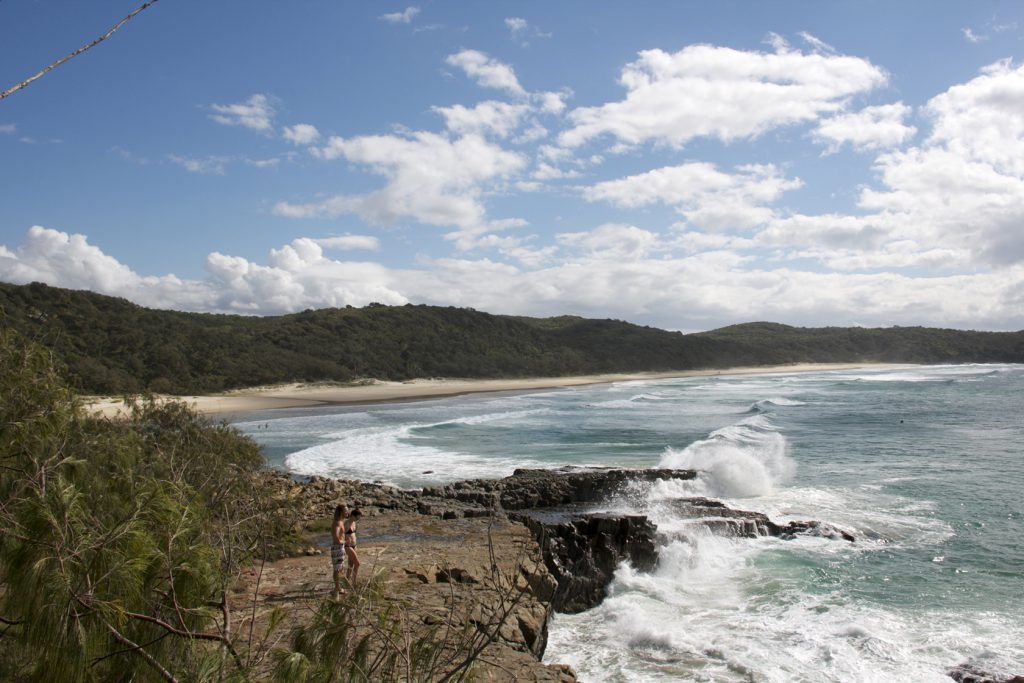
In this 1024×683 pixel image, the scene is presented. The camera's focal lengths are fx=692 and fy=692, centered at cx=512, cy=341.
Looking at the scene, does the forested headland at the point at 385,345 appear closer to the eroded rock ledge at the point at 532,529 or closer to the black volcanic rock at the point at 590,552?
the eroded rock ledge at the point at 532,529

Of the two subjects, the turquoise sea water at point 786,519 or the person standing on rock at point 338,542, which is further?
the turquoise sea water at point 786,519

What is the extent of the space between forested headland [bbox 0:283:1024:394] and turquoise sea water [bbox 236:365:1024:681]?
10.1 metres

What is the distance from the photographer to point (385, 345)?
241 feet

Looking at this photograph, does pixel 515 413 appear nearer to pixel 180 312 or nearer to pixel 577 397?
pixel 577 397

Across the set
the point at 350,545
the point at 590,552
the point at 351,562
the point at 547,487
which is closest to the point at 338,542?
the point at 350,545

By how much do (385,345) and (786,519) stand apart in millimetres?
61753

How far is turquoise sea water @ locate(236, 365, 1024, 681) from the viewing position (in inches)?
351

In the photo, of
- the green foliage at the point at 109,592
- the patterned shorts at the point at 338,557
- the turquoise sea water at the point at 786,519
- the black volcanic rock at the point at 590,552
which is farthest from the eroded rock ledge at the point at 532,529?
the green foliage at the point at 109,592

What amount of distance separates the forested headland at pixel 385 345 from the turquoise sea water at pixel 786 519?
1011cm

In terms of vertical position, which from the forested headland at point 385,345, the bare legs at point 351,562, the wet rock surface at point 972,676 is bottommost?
the wet rock surface at point 972,676

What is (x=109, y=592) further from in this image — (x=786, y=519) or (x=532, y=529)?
(x=786, y=519)

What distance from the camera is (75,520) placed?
3.63 m

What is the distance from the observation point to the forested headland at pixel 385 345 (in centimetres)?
4509

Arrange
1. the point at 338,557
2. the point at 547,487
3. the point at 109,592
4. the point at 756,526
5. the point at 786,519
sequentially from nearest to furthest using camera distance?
the point at 109,592 → the point at 338,557 → the point at 756,526 → the point at 786,519 → the point at 547,487
